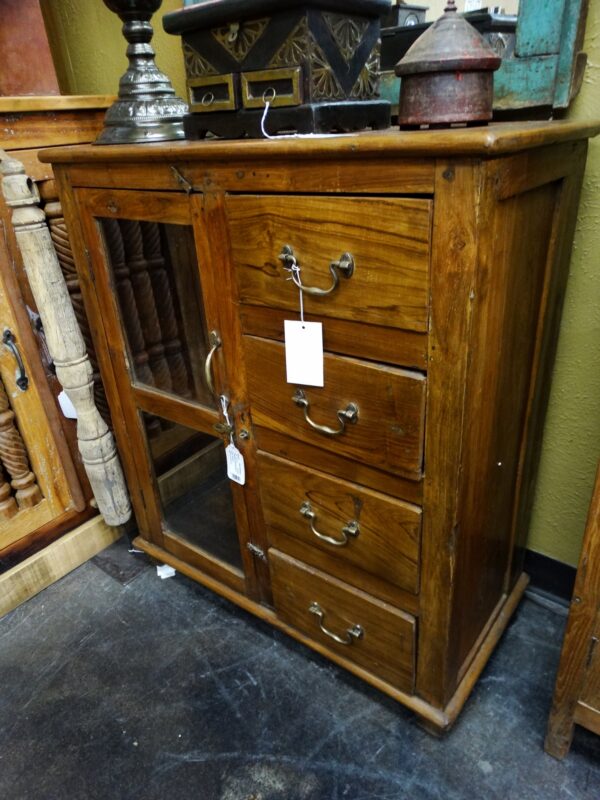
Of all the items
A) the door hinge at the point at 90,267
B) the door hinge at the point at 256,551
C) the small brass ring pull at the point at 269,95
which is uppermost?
the small brass ring pull at the point at 269,95

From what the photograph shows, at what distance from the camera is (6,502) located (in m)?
1.43

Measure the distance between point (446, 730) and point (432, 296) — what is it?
863 mm

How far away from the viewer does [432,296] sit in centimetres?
74

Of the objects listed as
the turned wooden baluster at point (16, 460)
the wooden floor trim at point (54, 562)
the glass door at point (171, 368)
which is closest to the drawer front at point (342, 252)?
the glass door at point (171, 368)

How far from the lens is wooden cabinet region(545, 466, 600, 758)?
880mm

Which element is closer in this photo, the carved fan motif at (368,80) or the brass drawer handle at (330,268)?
the brass drawer handle at (330,268)

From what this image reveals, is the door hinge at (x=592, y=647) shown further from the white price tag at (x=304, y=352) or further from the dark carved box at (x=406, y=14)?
the dark carved box at (x=406, y=14)

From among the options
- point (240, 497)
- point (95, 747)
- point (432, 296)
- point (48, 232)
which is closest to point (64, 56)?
point (48, 232)

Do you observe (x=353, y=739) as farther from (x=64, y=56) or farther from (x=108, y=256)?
(x=64, y=56)

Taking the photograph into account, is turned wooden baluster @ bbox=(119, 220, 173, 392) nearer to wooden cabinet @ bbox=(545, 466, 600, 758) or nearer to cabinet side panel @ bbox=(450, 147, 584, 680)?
cabinet side panel @ bbox=(450, 147, 584, 680)

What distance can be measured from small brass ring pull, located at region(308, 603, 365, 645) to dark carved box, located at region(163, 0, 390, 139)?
91cm

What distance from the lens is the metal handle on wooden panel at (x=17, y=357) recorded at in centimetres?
133

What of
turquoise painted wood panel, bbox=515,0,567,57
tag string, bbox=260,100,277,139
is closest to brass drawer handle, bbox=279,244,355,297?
tag string, bbox=260,100,277,139

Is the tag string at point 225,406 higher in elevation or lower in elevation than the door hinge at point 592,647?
higher
